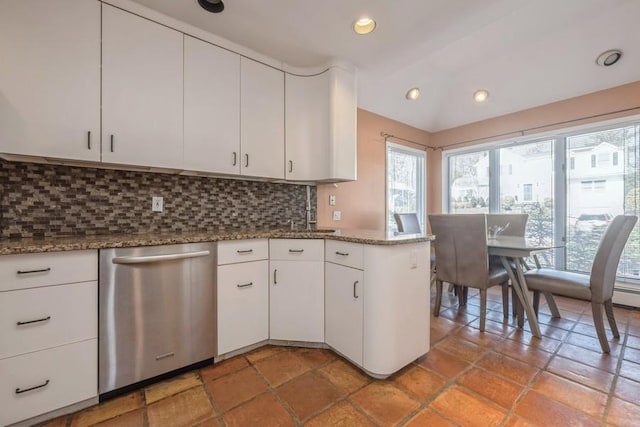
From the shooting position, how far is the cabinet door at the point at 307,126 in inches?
96.7

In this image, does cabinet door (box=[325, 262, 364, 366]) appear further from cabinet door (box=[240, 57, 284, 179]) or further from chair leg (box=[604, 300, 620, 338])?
chair leg (box=[604, 300, 620, 338])

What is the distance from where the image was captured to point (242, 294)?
194 cm

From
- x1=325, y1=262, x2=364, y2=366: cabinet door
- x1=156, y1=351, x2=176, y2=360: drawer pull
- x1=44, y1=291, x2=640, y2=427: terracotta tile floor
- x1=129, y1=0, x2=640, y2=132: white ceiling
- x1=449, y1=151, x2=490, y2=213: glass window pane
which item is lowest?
x1=44, y1=291, x2=640, y2=427: terracotta tile floor

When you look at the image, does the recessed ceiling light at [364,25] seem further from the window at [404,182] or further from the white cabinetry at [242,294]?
the window at [404,182]

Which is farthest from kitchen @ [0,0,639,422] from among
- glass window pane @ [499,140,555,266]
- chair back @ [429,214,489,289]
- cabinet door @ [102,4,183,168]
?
chair back @ [429,214,489,289]

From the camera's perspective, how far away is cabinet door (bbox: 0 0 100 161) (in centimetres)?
144

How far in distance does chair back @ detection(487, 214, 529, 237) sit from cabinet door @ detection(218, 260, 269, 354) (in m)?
2.78

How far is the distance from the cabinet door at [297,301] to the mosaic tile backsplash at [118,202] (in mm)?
725

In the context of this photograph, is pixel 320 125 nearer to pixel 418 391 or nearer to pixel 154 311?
pixel 154 311

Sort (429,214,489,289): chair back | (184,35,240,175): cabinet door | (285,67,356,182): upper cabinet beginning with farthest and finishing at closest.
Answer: (285,67,356,182): upper cabinet
(429,214,489,289): chair back
(184,35,240,175): cabinet door

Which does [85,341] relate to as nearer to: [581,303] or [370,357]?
[370,357]

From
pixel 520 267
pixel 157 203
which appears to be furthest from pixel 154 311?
pixel 520 267

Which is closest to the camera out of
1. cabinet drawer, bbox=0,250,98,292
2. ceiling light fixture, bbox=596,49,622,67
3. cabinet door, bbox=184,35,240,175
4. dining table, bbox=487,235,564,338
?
cabinet drawer, bbox=0,250,98,292

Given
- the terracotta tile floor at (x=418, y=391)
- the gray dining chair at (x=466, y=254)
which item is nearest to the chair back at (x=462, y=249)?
the gray dining chair at (x=466, y=254)
